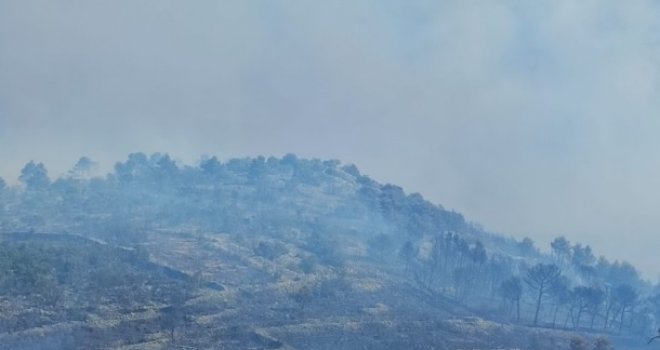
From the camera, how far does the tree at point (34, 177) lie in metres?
154

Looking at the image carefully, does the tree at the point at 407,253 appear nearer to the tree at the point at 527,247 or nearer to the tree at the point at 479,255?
the tree at the point at 479,255

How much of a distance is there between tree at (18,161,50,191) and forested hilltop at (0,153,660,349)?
420 millimetres

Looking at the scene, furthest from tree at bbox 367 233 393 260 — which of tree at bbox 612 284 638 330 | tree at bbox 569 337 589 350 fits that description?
tree at bbox 569 337 589 350

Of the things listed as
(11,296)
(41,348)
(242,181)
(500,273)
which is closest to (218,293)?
(11,296)

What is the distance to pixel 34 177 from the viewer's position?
6171 inches

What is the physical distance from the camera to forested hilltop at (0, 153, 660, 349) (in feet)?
229

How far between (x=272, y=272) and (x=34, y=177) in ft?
272

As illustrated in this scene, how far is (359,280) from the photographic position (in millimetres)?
99250

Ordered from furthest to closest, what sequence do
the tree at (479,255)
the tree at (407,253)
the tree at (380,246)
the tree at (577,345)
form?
1. the tree at (380,246)
2. the tree at (407,253)
3. the tree at (479,255)
4. the tree at (577,345)

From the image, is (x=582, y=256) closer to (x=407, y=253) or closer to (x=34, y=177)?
(x=407, y=253)

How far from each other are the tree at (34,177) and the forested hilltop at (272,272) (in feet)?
1.38

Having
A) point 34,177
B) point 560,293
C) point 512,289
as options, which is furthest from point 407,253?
point 34,177

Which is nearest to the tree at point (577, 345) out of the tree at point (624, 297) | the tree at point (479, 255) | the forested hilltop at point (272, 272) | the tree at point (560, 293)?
the forested hilltop at point (272, 272)

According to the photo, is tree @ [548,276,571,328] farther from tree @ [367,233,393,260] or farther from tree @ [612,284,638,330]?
tree @ [367,233,393,260]
